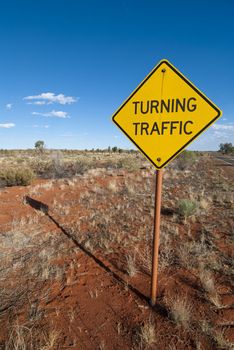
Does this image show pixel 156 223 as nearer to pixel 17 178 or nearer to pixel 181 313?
pixel 181 313

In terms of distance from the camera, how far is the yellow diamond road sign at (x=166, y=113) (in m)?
3.03

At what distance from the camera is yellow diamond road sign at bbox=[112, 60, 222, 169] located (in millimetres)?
3027

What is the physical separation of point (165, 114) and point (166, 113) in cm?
2

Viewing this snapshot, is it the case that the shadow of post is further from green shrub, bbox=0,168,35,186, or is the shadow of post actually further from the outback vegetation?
green shrub, bbox=0,168,35,186

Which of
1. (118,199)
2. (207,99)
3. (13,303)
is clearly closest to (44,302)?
(13,303)

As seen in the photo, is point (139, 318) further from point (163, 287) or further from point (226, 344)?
point (226, 344)

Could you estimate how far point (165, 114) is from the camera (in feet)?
10.4

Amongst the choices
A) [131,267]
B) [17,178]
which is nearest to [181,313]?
[131,267]

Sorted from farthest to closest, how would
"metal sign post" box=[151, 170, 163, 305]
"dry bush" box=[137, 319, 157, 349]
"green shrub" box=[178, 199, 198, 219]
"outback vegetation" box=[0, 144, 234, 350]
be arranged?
"green shrub" box=[178, 199, 198, 219] → "metal sign post" box=[151, 170, 163, 305] → "outback vegetation" box=[0, 144, 234, 350] → "dry bush" box=[137, 319, 157, 349]

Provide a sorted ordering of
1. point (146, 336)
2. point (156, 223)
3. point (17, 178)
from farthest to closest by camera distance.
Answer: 1. point (17, 178)
2. point (156, 223)
3. point (146, 336)

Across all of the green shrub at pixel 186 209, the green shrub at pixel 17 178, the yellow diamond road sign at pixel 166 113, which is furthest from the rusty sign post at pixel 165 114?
the green shrub at pixel 17 178

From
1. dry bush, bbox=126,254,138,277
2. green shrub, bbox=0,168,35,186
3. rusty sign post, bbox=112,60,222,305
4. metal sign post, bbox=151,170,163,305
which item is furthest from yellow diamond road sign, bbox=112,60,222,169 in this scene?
green shrub, bbox=0,168,35,186

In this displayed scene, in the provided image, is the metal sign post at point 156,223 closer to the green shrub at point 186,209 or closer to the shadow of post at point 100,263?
the shadow of post at point 100,263

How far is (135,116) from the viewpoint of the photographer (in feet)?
11.2
